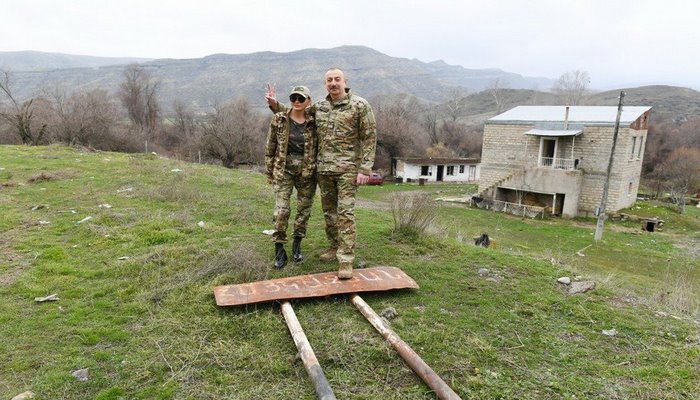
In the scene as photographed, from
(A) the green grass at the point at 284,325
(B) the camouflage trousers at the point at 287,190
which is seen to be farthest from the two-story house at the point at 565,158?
(B) the camouflage trousers at the point at 287,190

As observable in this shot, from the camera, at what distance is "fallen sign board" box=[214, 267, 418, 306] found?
3.85 m

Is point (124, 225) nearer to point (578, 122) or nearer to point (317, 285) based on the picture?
point (317, 285)

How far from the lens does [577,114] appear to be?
951 inches

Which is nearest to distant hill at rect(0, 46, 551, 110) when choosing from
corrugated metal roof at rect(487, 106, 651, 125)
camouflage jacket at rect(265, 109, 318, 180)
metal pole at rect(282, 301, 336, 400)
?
corrugated metal roof at rect(487, 106, 651, 125)

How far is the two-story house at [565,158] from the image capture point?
870 inches

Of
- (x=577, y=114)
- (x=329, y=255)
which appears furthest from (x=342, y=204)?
(x=577, y=114)

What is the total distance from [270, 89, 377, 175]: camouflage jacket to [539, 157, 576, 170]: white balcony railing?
70.9 ft

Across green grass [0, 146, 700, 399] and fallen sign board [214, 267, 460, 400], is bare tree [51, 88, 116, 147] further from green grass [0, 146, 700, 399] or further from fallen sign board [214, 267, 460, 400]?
fallen sign board [214, 267, 460, 400]

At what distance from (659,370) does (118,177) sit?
491 inches

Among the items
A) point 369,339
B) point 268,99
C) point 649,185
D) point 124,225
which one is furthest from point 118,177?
point 649,185

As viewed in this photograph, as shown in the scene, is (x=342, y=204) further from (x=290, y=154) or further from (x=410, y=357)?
(x=410, y=357)

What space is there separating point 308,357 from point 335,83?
112 inches

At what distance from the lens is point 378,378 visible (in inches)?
114

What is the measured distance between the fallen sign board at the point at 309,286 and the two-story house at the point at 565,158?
2083 centimetres
